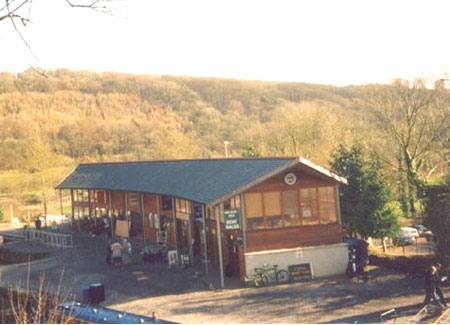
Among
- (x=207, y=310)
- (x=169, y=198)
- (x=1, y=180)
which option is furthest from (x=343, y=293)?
(x=1, y=180)

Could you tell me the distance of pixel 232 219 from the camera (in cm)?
2148

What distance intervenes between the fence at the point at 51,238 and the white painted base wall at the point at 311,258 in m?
16.5

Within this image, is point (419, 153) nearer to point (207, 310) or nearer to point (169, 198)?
point (169, 198)

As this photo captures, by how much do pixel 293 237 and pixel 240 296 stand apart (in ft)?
12.4

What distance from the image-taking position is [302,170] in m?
23.0

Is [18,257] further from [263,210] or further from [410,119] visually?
[410,119]

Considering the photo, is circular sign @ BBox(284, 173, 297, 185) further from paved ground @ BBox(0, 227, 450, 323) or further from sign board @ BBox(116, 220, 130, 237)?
sign board @ BBox(116, 220, 130, 237)

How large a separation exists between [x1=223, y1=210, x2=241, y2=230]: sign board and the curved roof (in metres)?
0.91

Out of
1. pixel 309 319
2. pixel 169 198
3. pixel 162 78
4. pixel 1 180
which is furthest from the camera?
pixel 162 78

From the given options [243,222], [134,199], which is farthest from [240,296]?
[134,199]

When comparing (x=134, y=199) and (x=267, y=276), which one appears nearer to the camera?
(x=267, y=276)

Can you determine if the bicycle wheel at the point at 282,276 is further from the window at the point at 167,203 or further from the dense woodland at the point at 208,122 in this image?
the window at the point at 167,203

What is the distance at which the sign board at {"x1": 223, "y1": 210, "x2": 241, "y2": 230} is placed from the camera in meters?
21.4

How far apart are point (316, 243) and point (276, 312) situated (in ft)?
18.7
